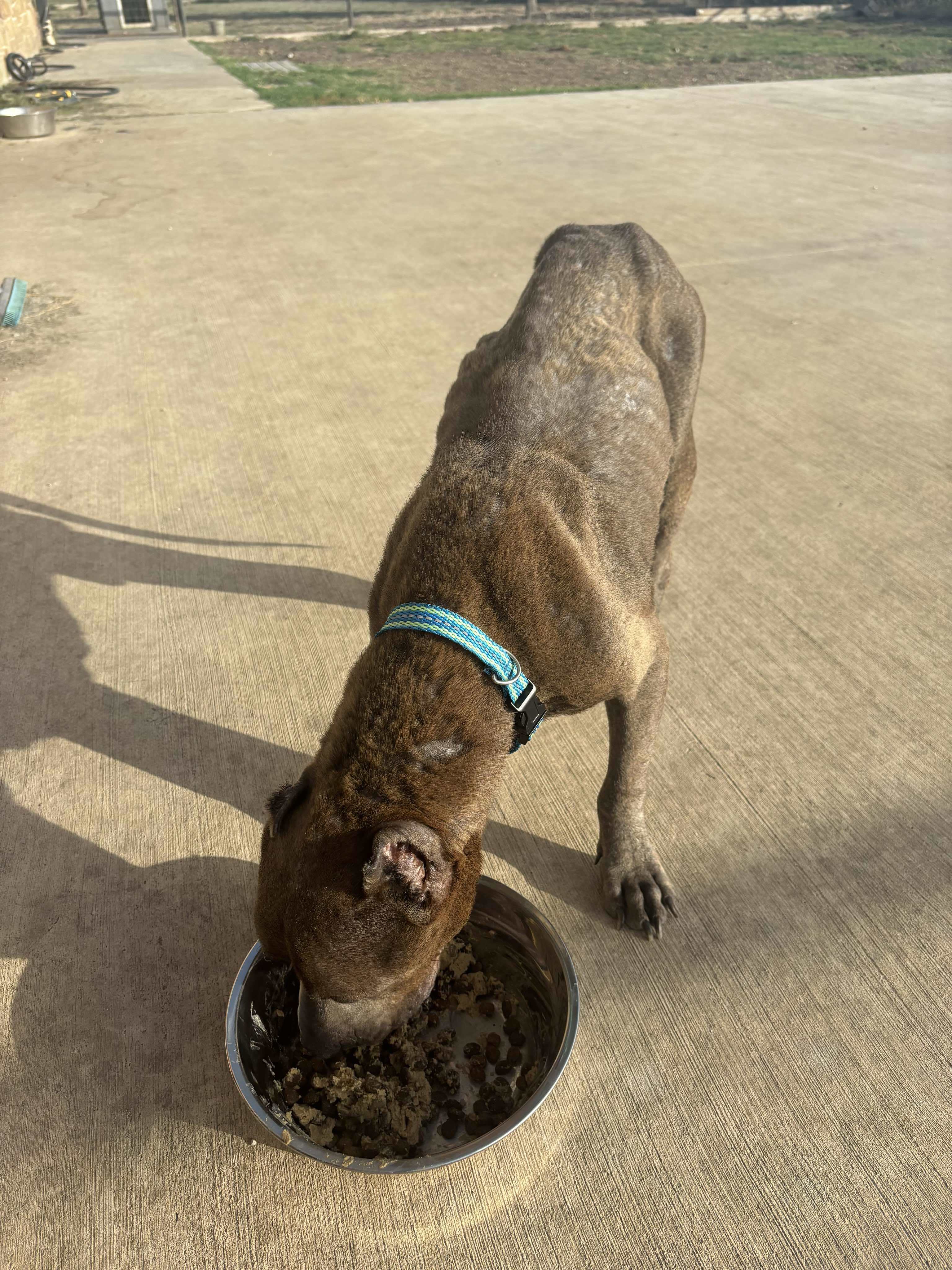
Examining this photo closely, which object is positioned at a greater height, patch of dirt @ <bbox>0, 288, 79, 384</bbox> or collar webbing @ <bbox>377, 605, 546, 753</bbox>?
collar webbing @ <bbox>377, 605, 546, 753</bbox>

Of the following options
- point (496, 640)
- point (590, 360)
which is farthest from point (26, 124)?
point (496, 640)

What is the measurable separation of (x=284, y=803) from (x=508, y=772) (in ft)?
4.46

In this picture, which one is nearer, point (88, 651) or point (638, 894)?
point (638, 894)

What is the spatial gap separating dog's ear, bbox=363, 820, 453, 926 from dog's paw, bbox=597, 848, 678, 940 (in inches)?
40.5

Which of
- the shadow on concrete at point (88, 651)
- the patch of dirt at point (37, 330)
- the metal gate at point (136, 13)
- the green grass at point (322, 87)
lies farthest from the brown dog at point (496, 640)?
the metal gate at point (136, 13)

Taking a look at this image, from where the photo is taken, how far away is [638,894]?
259cm

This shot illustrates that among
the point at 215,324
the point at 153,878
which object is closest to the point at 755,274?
the point at 215,324

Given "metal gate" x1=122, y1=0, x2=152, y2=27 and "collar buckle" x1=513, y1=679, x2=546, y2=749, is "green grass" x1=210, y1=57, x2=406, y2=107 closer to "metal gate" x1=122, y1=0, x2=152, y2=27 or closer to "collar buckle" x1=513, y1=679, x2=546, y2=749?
"metal gate" x1=122, y1=0, x2=152, y2=27

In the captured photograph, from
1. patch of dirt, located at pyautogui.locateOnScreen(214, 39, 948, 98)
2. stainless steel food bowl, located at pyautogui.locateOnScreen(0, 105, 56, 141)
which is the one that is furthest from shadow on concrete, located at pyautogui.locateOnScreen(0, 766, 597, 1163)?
patch of dirt, located at pyautogui.locateOnScreen(214, 39, 948, 98)

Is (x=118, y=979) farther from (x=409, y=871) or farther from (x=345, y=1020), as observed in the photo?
(x=409, y=871)

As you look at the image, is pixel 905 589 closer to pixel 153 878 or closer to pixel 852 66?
pixel 153 878

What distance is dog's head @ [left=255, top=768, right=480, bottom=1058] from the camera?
1636mm

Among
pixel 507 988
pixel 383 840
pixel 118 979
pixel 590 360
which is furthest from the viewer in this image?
pixel 590 360

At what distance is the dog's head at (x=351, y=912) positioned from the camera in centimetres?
164
